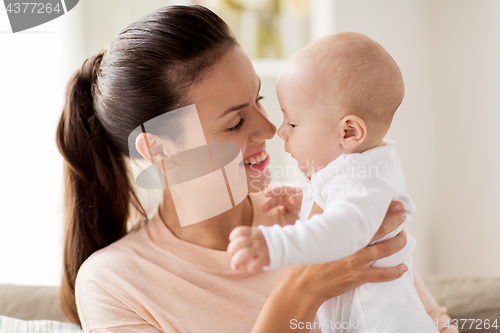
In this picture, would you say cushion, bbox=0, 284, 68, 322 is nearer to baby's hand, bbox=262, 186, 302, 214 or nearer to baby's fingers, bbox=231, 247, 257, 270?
baby's hand, bbox=262, 186, 302, 214

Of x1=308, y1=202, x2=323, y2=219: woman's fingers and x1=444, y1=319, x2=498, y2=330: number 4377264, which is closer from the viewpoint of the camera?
x1=308, y1=202, x2=323, y2=219: woman's fingers

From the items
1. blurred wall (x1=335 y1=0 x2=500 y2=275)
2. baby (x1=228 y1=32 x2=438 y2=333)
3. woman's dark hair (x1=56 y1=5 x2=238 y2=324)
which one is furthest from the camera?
blurred wall (x1=335 y1=0 x2=500 y2=275)

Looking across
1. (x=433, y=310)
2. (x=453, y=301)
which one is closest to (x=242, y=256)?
(x=433, y=310)

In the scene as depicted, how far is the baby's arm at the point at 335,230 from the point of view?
530 millimetres

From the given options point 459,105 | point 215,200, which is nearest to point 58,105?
point 215,200

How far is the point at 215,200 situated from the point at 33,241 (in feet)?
3.61

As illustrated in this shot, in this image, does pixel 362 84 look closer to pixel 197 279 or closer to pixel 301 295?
pixel 301 295

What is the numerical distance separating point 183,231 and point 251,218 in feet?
0.64

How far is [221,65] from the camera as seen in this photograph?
0.88 metres

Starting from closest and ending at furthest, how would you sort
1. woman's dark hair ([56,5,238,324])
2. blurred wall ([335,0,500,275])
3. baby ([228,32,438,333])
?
1. baby ([228,32,438,333])
2. woman's dark hair ([56,5,238,324])
3. blurred wall ([335,0,500,275])

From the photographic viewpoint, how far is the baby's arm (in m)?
0.53

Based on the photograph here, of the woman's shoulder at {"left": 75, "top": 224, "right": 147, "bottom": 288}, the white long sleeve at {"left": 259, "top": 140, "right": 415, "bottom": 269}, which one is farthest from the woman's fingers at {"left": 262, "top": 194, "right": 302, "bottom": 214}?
the woman's shoulder at {"left": 75, "top": 224, "right": 147, "bottom": 288}

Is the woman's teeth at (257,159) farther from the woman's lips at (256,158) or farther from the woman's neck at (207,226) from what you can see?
the woman's neck at (207,226)

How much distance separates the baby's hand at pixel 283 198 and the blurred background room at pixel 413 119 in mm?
289
